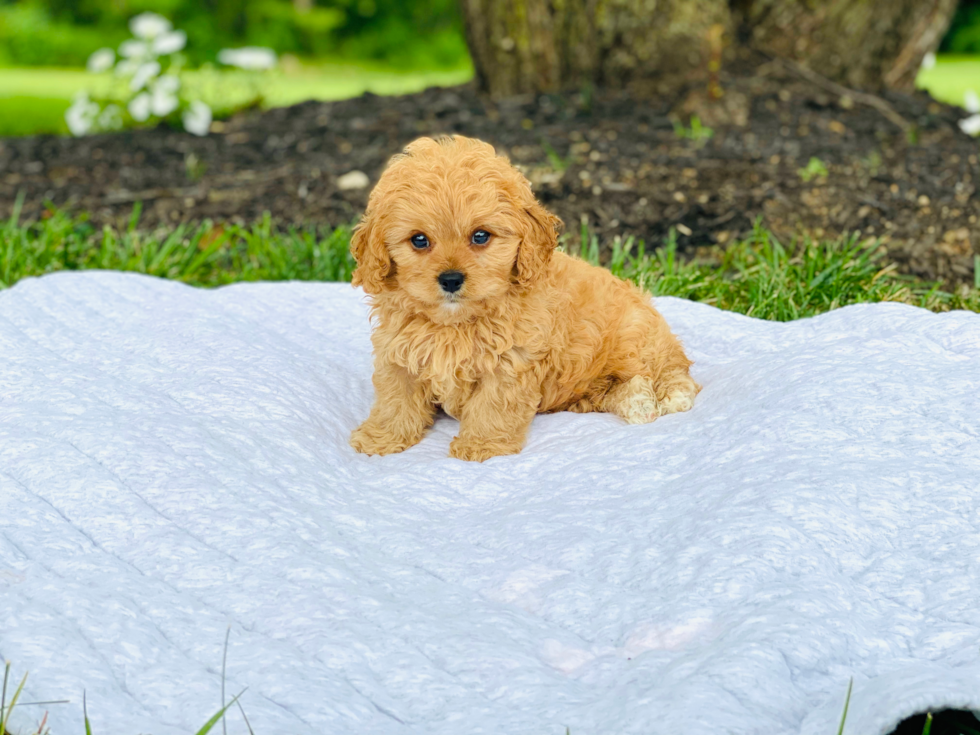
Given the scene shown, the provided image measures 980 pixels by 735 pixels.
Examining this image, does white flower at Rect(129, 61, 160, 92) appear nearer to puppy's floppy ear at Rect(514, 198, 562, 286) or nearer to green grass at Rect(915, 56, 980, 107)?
puppy's floppy ear at Rect(514, 198, 562, 286)

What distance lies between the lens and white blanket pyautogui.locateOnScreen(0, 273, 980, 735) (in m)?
2.06

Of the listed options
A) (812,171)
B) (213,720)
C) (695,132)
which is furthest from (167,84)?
(213,720)

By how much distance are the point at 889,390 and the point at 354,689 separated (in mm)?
1951

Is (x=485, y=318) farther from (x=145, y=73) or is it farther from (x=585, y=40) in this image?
(x=145, y=73)

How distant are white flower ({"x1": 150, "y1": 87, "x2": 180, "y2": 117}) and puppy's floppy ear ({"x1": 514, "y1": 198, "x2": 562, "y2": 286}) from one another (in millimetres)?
6313

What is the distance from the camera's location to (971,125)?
6.87m

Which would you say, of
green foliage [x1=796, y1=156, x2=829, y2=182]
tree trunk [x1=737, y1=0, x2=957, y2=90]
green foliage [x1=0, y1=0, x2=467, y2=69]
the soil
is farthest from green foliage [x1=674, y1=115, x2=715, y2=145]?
green foliage [x1=0, y1=0, x2=467, y2=69]

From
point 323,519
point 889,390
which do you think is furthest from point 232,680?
point 889,390

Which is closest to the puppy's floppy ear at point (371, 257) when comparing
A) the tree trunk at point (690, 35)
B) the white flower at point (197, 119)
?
the tree trunk at point (690, 35)

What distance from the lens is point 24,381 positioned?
3404 millimetres

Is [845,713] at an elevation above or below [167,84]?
above

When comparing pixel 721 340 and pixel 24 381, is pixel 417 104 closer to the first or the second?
pixel 721 340

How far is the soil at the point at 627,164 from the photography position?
5672 millimetres

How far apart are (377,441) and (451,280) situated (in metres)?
0.76
